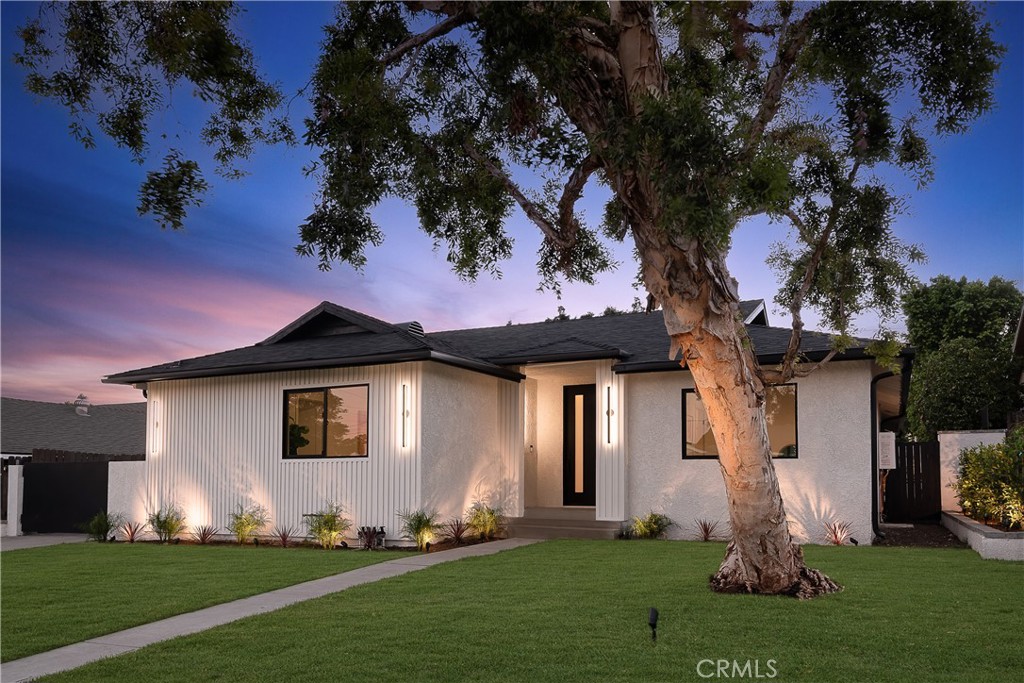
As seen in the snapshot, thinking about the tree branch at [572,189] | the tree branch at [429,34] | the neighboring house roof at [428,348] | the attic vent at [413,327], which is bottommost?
the neighboring house roof at [428,348]

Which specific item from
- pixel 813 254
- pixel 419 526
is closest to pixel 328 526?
pixel 419 526

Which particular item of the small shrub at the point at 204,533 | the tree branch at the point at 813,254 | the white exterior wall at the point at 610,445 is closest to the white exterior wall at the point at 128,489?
the small shrub at the point at 204,533

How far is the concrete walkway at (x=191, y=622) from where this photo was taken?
596 cm

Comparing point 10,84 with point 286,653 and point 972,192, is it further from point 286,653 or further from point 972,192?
point 972,192

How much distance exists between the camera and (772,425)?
46.2 feet

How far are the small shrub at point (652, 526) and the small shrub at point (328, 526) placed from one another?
491cm

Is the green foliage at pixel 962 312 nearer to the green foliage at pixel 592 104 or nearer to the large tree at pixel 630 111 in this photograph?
the green foliage at pixel 592 104

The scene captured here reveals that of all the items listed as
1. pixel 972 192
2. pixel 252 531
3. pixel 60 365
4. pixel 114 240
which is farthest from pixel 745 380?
pixel 60 365

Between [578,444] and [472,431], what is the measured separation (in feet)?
9.25

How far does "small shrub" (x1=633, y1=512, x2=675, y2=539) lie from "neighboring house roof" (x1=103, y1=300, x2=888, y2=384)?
8.46 feet

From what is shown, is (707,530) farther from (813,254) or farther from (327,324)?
(327,324)

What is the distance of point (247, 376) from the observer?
15180mm

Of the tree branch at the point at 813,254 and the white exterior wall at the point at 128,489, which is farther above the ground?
the tree branch at the point at 813,254

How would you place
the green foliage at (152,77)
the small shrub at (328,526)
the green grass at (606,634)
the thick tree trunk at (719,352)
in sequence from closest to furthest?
the green grass at (606,634) < the green foliage at (152,77) < the thick tree trunk at (719,352) < the small shrub at (328,526)
